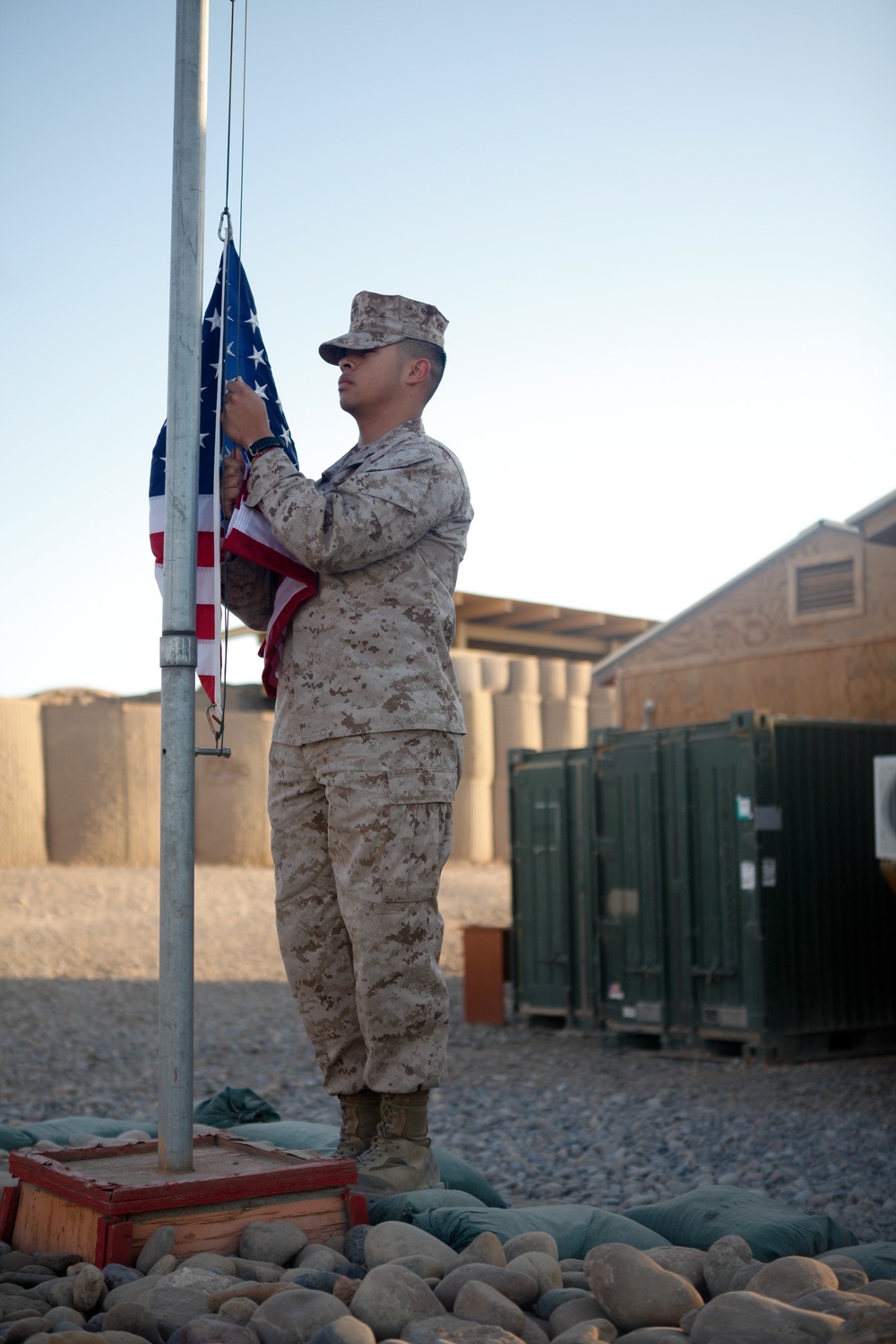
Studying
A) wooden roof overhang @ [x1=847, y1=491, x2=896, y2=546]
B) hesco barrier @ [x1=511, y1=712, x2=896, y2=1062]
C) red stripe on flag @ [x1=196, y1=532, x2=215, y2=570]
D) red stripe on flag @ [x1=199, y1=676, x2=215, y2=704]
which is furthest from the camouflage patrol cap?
wooden roof overhang @ [x1=847, y1=491, x2=896, y2=546]

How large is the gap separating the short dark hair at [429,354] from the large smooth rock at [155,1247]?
1965mm

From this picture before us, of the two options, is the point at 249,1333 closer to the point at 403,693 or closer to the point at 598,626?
the point at 403,693

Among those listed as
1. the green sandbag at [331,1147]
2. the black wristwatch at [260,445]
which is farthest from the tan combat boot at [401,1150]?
the black wristwatch at [260,445]

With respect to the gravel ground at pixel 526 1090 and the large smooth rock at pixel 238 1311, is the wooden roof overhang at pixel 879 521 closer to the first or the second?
the gravel ground at pixel 526 1090

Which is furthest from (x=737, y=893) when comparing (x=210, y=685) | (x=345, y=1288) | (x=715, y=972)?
(x=345, y=1288)

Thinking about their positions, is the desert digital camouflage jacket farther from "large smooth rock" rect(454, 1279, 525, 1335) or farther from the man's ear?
"large smooth rock" rect(454, 1279, 525, 1335)

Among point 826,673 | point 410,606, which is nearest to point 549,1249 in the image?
point 410,606

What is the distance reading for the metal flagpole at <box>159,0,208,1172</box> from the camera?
262 cm

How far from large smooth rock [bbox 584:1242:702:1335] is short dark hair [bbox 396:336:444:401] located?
2.00 meters

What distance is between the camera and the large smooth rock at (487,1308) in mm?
2082

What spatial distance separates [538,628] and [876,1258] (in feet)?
69.0

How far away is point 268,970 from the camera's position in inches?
474

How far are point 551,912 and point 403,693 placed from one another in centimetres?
643

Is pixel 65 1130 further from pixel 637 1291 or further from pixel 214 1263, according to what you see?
pixel 637 1291
